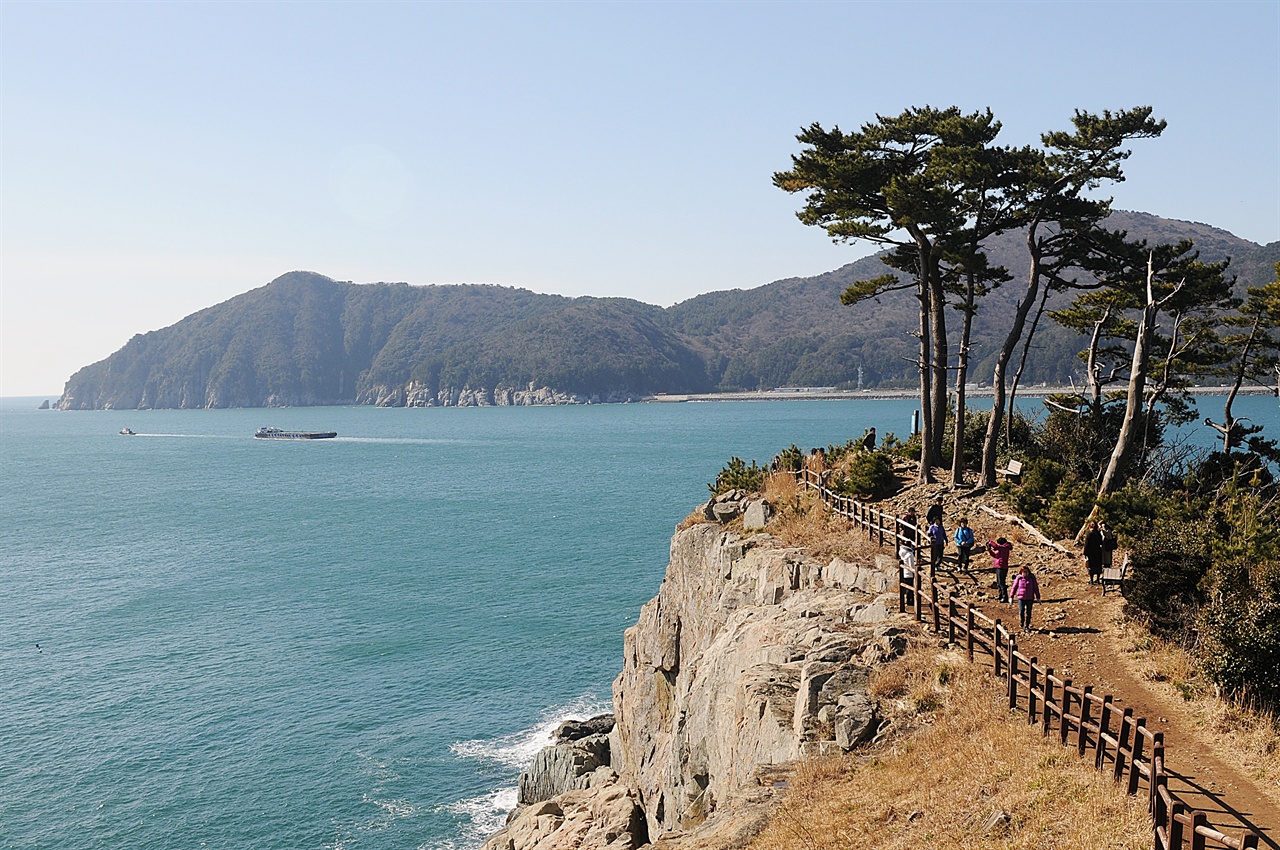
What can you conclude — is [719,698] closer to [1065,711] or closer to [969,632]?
[969,632]

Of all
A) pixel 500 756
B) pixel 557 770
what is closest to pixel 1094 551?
pixel 557 770

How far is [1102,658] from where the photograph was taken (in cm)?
1877

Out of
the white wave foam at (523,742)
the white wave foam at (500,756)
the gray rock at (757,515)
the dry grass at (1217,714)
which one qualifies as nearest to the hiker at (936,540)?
the dry grass at (1217,714)

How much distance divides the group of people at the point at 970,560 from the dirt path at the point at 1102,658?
14.1 inches

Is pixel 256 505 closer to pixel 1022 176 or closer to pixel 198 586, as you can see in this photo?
pixel 198 586

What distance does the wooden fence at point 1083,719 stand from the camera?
11219 mm

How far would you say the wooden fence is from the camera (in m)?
11.2

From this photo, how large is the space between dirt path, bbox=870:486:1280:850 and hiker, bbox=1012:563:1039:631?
1.36ft

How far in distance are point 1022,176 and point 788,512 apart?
14470mm

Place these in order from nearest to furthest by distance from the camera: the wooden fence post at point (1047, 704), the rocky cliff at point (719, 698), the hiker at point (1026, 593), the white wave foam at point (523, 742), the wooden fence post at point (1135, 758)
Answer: the wooden fence post at point (1135, 758) → the wooden fence post at point (1047, 704) → the rocky cliff at point (719, 698) → the hiker at point (1026, 593) → the white wave foam at point (523, 742)

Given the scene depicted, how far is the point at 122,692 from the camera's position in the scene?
148 feet

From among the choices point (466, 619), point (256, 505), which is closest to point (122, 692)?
point (466, 619)

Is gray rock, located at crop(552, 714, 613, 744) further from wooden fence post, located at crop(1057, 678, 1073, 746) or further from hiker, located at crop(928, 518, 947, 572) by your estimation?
wooden fence post, located at crop(1057, 678, 1073, 746)

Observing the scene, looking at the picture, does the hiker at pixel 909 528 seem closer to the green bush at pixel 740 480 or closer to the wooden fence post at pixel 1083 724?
the wooden fence post at pixel 1083 724
